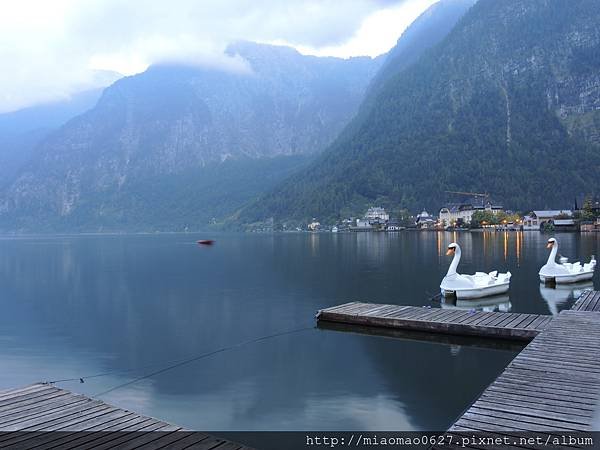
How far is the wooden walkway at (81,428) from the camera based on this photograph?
9.91m

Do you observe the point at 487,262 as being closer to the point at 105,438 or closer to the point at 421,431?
the point at 421,431

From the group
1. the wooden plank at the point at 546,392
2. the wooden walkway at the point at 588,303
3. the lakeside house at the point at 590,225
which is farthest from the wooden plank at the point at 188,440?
the lakeside house at the point at 590,225

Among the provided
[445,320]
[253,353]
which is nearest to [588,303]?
[445,320]

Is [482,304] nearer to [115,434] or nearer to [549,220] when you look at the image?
[115,434]

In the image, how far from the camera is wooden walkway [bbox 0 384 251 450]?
9.91 metres

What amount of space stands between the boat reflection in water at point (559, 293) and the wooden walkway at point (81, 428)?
2605 cm

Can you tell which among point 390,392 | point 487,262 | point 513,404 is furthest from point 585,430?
point 487,262

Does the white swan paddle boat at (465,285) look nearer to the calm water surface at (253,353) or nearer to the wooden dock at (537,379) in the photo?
the calm water surface at (253,353)

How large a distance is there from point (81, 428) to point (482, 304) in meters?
27.5

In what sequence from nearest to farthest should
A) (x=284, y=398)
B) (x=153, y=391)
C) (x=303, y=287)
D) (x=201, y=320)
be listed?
(x=284, y=398) → (x=153, y=391) → (x=201, y=320) → (x=303, y=287)

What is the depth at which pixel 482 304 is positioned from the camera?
32.6 meters

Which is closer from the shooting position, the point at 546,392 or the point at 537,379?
the point at 546,392

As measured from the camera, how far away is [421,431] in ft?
43.3

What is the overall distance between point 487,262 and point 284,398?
51.0m
